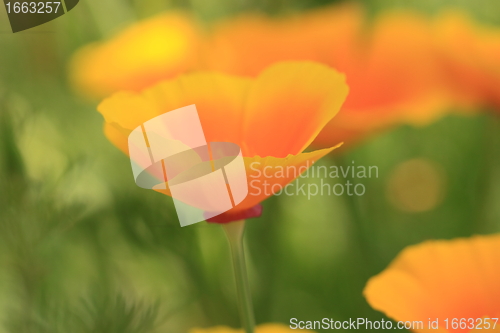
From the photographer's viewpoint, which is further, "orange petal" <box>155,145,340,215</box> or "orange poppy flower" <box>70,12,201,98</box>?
"orange poppy flower" <box>70,12,201,98</box>

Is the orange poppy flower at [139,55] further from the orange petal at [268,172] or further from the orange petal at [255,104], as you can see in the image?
the orange petal at [268,172]

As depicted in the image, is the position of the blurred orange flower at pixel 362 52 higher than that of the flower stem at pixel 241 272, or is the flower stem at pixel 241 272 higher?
the blurred orange flower at pixel 362 52

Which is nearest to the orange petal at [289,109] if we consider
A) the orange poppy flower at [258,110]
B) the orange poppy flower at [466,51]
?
the orange poppy flower at [258,110]

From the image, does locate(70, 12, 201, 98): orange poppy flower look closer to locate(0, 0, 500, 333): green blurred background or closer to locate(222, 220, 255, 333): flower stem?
locate(0, 0, 500, 333): green blurred background

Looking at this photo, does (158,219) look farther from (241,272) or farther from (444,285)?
(444,285)

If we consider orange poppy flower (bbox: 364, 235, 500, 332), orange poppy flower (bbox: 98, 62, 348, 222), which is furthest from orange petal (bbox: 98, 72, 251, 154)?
orange poppy flower (bbox: 364, 235, 500, 332)

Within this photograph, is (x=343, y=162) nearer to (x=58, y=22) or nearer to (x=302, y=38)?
(x=302, y=38)
